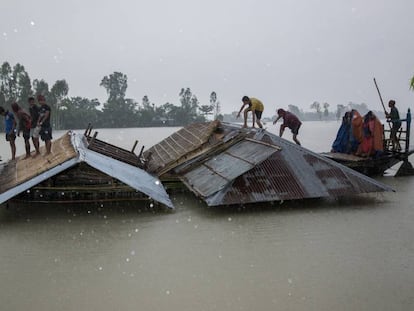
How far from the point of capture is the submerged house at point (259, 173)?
8.88m

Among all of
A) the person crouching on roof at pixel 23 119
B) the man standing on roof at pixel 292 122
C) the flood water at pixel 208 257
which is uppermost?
the person crouching on roof at pixel 23 119

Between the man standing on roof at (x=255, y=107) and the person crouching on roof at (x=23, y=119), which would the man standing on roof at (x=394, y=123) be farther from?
the person crouching on roof at (x=23, y=119)

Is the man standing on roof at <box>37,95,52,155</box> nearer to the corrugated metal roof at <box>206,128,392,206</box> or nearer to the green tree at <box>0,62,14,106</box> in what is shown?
the corrugated metal roof at <box>206,128,392,206</box>

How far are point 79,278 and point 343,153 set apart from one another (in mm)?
11475

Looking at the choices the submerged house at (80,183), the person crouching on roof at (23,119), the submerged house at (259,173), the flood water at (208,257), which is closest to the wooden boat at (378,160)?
the submerged house at (259,173)

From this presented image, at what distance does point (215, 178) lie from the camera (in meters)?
9.52

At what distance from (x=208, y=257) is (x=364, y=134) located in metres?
9.47

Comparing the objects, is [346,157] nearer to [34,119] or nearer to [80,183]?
[80,183]

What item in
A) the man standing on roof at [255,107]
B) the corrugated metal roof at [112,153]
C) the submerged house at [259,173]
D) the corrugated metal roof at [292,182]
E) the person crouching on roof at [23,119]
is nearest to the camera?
the corrugated metal roof at [292,182]

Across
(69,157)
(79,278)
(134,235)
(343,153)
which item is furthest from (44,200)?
(343,153)

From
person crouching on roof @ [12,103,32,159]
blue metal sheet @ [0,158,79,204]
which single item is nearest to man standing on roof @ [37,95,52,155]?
person crouching on roof @ [12,103,32,159]

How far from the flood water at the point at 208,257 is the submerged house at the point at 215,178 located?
1.35ft

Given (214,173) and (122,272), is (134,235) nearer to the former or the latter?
(122,272)

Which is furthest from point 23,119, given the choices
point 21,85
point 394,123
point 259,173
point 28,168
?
point 21,85
